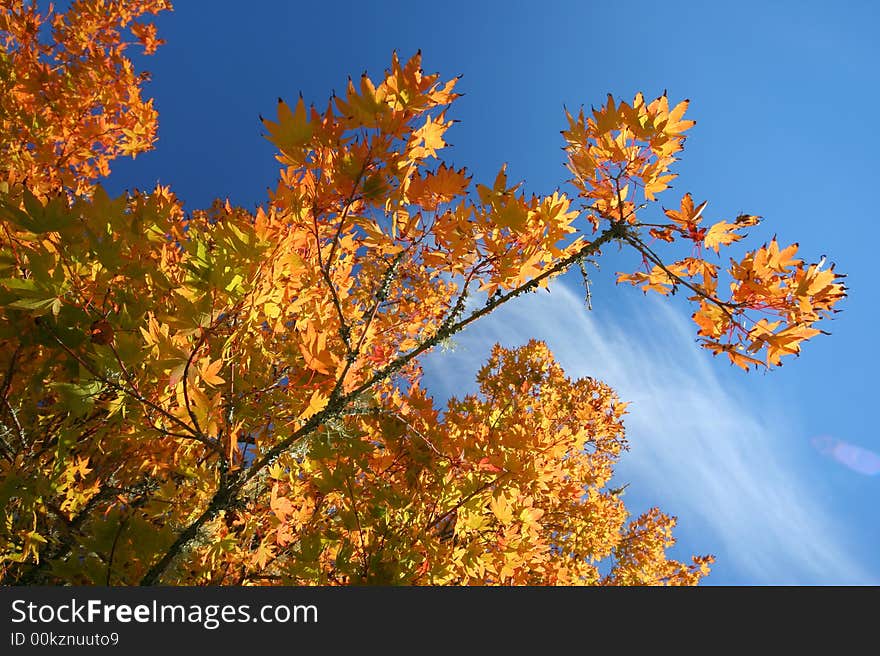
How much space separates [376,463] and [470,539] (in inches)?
29.1

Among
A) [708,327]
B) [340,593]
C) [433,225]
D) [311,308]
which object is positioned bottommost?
[340,593]

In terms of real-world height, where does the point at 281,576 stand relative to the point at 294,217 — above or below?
below

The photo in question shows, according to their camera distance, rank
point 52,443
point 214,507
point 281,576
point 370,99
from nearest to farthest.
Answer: point 370,99
point 214,507
point 52,443
point 281,576

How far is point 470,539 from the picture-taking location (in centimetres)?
270

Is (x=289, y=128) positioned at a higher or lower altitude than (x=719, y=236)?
higher

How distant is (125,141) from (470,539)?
452 cm

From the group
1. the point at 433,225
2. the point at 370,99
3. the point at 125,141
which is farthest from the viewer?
the point at 125,141

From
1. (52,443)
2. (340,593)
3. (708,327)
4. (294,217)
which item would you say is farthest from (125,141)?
(708,327)

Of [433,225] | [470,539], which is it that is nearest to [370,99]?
[433,225]

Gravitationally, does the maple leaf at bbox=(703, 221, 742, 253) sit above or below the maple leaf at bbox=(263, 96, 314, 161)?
below

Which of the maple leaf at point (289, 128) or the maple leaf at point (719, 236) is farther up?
the maple leaf at point (289, 128)

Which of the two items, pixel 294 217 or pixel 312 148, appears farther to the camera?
pixel 294 217

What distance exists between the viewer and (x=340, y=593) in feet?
5.16

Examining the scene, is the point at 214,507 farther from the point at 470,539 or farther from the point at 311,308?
the point at 470,539
